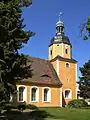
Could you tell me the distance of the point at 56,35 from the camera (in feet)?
162

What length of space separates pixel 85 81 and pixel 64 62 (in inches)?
260

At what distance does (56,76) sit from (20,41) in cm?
2648

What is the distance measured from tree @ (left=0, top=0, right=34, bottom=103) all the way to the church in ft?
63.3

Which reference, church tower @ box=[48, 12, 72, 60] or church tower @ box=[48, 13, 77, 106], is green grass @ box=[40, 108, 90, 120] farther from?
church tower @ box=[48, 12, 72, 60]

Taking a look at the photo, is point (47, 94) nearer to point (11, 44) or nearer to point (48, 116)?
point (48, 116)

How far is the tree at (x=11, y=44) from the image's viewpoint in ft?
58.5

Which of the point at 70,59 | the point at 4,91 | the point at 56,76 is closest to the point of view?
the point at 4,91

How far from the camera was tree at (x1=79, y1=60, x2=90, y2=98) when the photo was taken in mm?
49278

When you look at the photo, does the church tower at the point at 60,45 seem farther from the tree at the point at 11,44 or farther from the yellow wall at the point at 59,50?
the tree at the point at 11,44

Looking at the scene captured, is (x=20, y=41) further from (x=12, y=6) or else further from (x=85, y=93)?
(x=85, y=93)

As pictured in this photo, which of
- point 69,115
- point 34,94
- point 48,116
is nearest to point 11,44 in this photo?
point 48,116

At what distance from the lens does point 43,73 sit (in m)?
43.3

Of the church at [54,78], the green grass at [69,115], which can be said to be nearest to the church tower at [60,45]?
the church at [54,78]

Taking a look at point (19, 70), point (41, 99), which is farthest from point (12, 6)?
point (41, 99)
